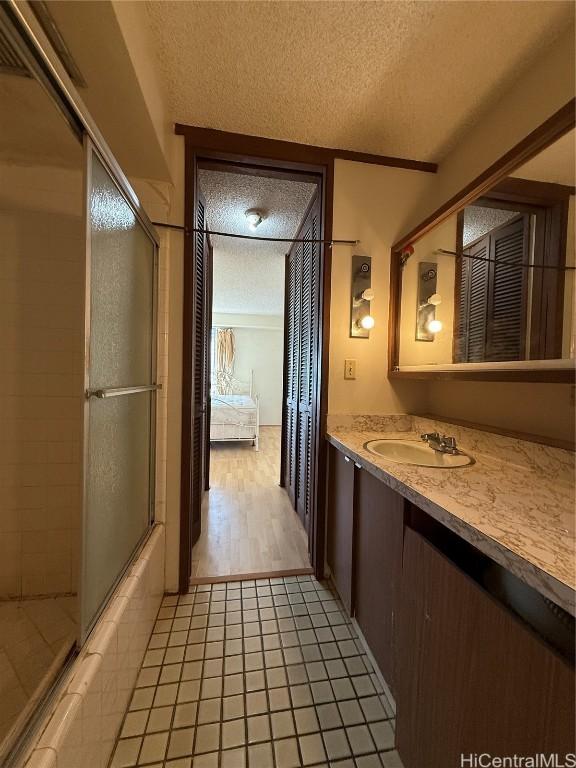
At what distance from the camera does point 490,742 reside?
59 cm

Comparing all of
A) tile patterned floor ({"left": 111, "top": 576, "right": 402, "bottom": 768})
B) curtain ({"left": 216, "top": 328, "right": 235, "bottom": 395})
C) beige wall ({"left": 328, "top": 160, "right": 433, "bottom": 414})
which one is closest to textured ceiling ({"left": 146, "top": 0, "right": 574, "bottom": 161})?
beige wall ({"left": 328, "top": 160, "right": 433, "bottom": 414})

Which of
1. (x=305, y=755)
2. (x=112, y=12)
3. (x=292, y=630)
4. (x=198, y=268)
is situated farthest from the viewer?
(x=198, y=268)

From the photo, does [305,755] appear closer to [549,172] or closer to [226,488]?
[549,172]

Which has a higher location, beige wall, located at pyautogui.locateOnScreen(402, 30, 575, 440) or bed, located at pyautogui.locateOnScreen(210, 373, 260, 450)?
beige wall, located at pyautogui.locateOnScreen(402, 30, 575, 440)

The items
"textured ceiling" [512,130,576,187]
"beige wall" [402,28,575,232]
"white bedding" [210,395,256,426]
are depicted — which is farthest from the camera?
"white bedding" [210,395,256,426]

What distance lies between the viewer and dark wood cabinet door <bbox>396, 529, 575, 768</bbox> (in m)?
0.49

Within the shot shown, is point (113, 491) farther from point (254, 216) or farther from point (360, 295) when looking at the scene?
point (254, 216)

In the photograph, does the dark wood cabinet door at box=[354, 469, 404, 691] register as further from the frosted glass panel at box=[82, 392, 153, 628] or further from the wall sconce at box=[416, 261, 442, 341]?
the frosted glass panel at box=[82, 392, 153, 628]

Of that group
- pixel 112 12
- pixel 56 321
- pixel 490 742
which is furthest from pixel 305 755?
pixel 112 12

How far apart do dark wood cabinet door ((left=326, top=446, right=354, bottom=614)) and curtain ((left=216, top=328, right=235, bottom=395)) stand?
5135 mm

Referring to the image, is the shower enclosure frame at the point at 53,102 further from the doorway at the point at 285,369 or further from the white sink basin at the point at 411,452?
the white sink basin at the point at 411,452

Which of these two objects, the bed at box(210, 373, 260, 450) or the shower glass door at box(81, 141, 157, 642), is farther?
the bed at box(210, 373, 260, 450)

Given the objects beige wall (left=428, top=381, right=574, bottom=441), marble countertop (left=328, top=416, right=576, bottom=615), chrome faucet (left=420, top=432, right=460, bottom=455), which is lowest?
marble countertop (left=328, top=416, right=576, bottom=615)

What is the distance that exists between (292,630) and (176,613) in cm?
57
